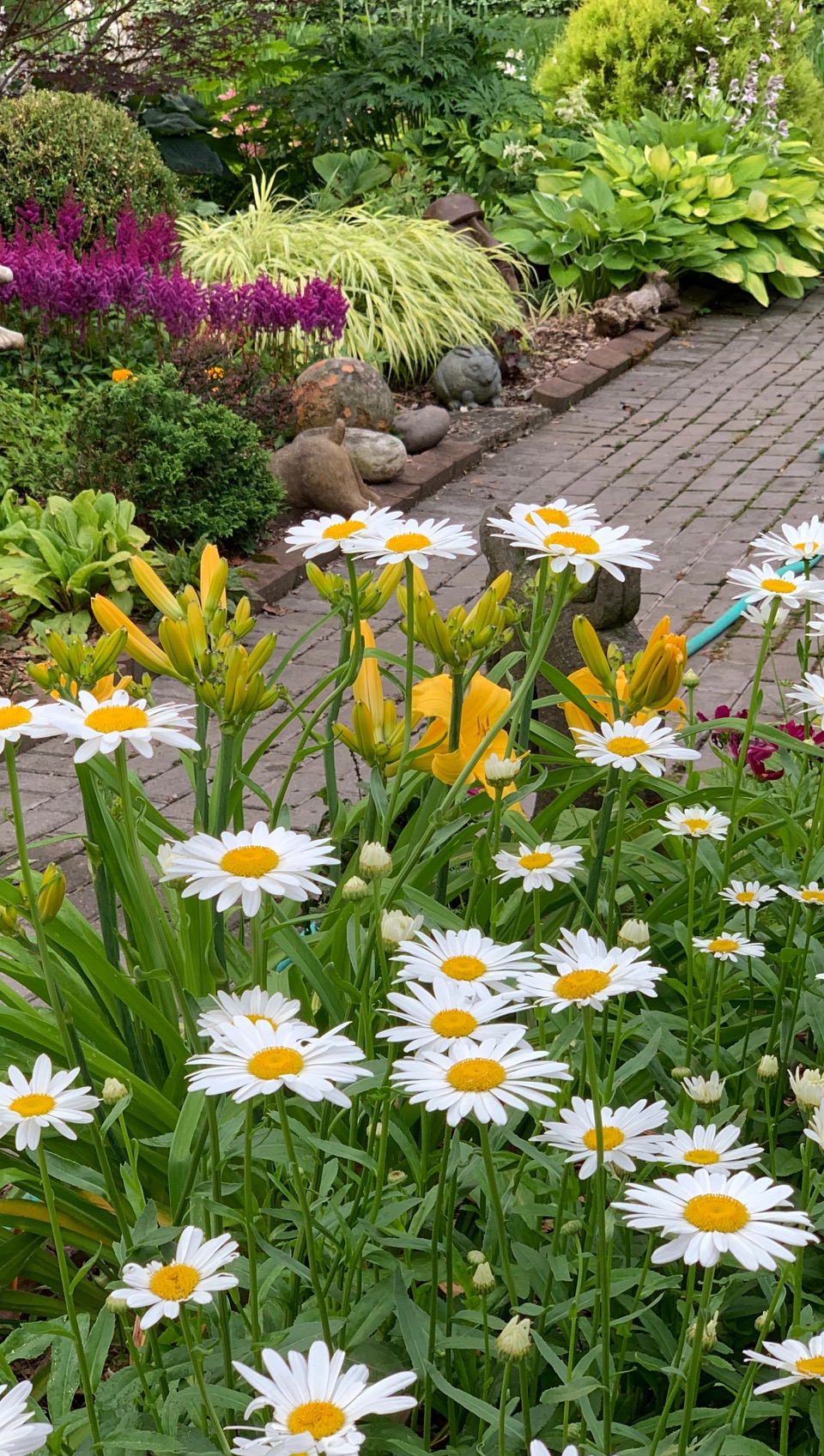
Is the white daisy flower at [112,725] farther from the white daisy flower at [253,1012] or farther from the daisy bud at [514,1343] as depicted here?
the daisy bud at [514,1343]

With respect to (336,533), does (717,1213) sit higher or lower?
lower

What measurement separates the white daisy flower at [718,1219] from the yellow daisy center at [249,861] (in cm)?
34

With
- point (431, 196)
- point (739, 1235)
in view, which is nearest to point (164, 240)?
point (431, 196)

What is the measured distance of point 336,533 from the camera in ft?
5.05

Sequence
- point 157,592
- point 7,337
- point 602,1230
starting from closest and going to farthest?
point 602,1230 < point 157,592 < point 7,337

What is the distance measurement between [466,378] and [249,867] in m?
6.35

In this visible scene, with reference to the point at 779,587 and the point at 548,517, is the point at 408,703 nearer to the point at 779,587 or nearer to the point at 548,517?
the point at 548,517

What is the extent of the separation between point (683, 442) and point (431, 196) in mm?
3321

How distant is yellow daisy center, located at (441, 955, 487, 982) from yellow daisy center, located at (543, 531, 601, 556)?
1.49 feet

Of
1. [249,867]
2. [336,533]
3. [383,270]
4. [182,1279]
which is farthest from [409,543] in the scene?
[383,270]

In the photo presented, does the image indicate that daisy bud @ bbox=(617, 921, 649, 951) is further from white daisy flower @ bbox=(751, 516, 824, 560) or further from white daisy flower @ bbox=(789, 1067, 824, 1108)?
white daisy flower @ bbox=(751, 516, 824, 560)

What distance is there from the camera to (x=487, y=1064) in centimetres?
96

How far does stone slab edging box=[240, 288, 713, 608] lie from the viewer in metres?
5.35

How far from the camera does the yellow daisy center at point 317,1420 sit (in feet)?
2.64
